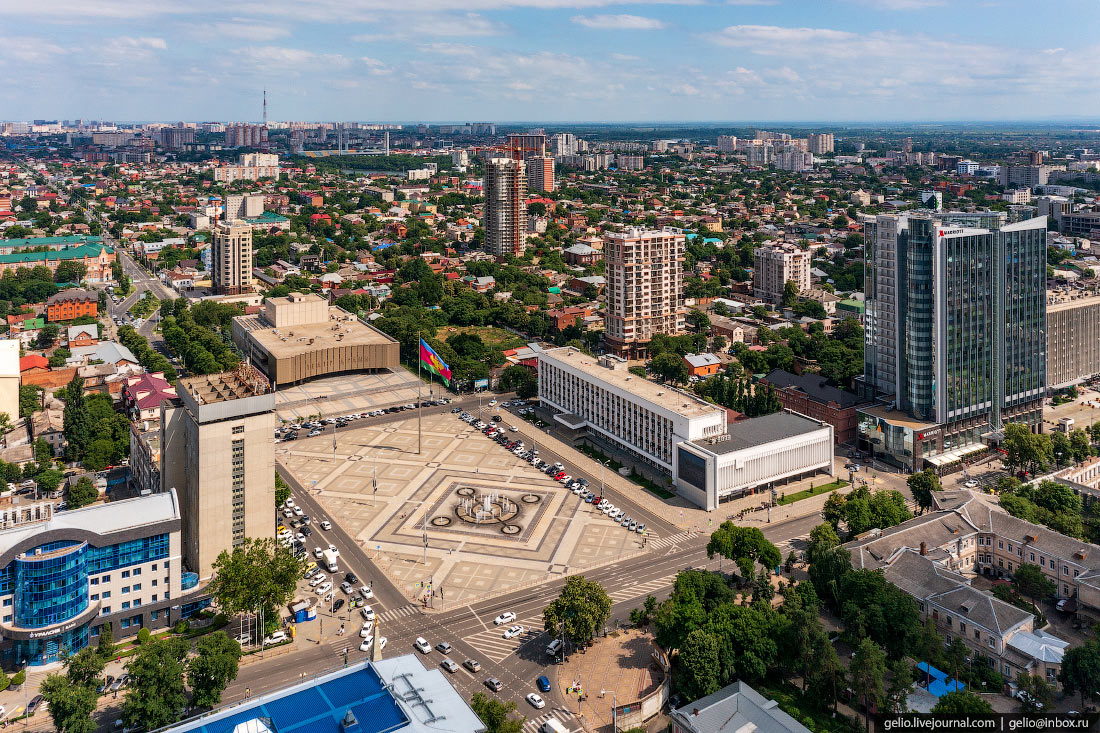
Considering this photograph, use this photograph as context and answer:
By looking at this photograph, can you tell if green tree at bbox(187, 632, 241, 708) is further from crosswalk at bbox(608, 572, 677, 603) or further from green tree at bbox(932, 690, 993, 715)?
green tree at bbox(932, 690, 993, 715)

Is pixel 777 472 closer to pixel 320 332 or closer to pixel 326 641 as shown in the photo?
pixel 326 641

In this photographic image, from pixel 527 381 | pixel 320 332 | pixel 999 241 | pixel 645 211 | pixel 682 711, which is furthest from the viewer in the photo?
pixel 645 211

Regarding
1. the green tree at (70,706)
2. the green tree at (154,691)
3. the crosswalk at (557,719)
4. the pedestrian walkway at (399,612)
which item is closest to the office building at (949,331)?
the crosswalk at (557,719)

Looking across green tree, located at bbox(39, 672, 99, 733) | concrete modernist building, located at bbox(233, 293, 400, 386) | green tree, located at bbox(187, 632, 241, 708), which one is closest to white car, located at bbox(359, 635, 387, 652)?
green tree, located at bbox(187, 632, 241, 708)

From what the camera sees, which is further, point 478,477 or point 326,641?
point 478,477

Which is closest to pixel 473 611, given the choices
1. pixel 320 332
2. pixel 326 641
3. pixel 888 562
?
pixel 326 641

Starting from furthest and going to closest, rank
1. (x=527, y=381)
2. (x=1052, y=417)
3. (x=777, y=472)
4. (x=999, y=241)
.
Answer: (x=527, y=381), (x=1052, y=417), (x=999, y=241), (x=777, y=472)

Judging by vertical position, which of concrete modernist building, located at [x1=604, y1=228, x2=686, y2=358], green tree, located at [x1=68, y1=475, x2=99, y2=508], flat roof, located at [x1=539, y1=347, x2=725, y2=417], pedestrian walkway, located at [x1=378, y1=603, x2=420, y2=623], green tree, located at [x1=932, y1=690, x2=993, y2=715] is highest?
concrete modernist building, located at [x1=604, y1=228, x2=686, y2=358]

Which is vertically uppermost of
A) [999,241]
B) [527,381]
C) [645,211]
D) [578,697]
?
[645,211]
